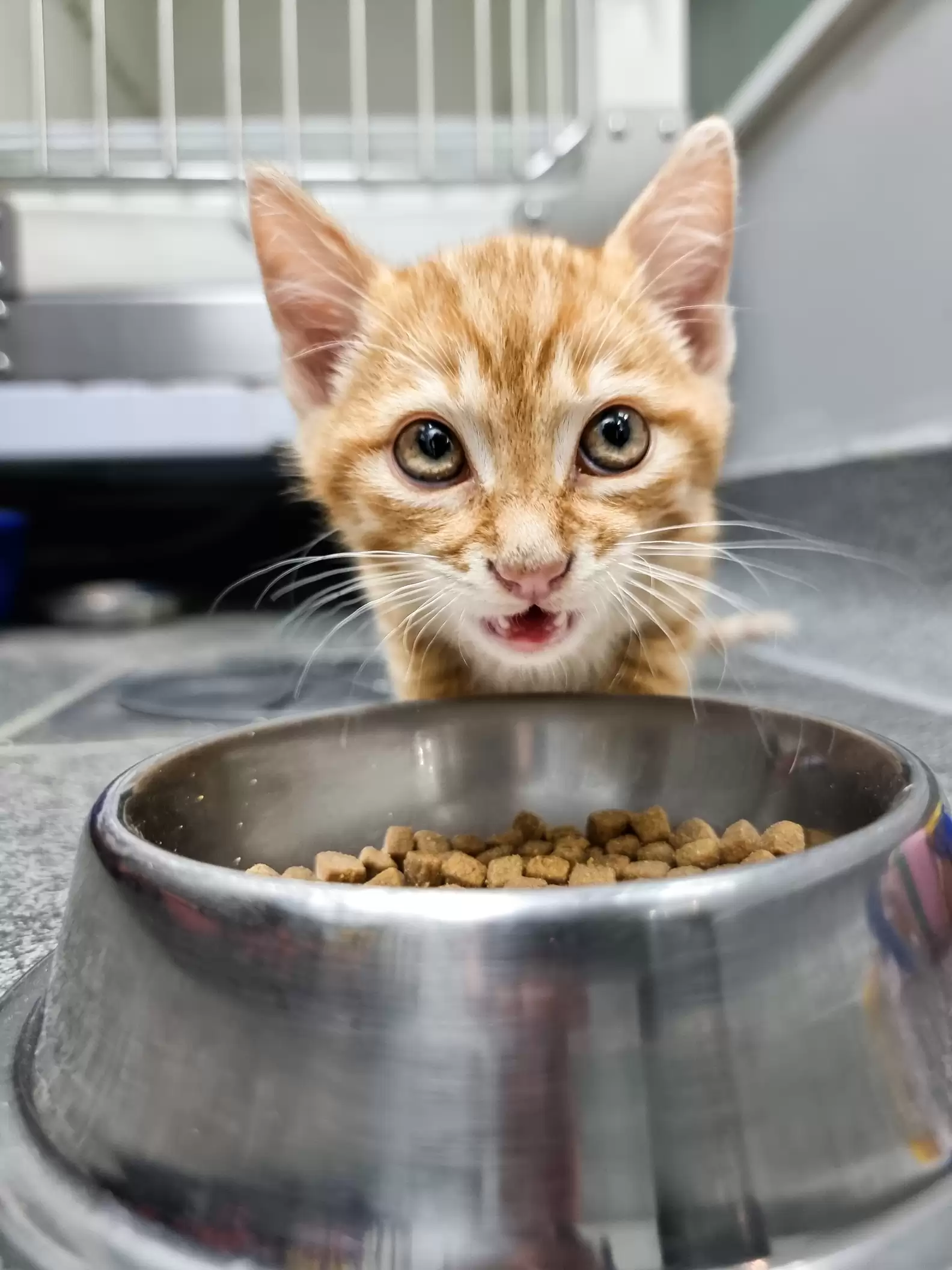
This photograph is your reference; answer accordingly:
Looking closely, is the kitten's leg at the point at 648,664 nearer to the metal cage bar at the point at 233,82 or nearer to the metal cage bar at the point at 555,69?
the metal cage bar at the point at 233,82

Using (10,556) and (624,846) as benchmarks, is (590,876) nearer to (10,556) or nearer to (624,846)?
(624,846)

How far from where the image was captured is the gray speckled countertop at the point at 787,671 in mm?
835

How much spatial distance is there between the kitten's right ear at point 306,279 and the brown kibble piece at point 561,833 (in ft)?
1.55

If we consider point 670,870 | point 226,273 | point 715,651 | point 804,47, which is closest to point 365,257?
point 670,870

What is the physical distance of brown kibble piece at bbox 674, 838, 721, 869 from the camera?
60 centimetres

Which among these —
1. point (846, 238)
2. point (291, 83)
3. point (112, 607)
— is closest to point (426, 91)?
point (291, 83)

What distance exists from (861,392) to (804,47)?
48 cm

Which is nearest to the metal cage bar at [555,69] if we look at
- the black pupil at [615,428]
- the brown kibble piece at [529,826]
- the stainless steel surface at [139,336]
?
the stainless steel surface at [139,336]

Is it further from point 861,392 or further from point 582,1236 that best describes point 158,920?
point 861,392

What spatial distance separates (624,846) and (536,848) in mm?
58

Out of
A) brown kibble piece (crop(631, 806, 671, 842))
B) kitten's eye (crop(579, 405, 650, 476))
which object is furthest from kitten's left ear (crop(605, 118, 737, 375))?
brown kibble piece (crop(631, 806, 671, 842))

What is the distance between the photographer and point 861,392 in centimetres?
140

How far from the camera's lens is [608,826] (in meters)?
0.69

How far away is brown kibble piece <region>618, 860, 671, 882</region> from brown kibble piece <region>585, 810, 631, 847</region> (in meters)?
0.06
